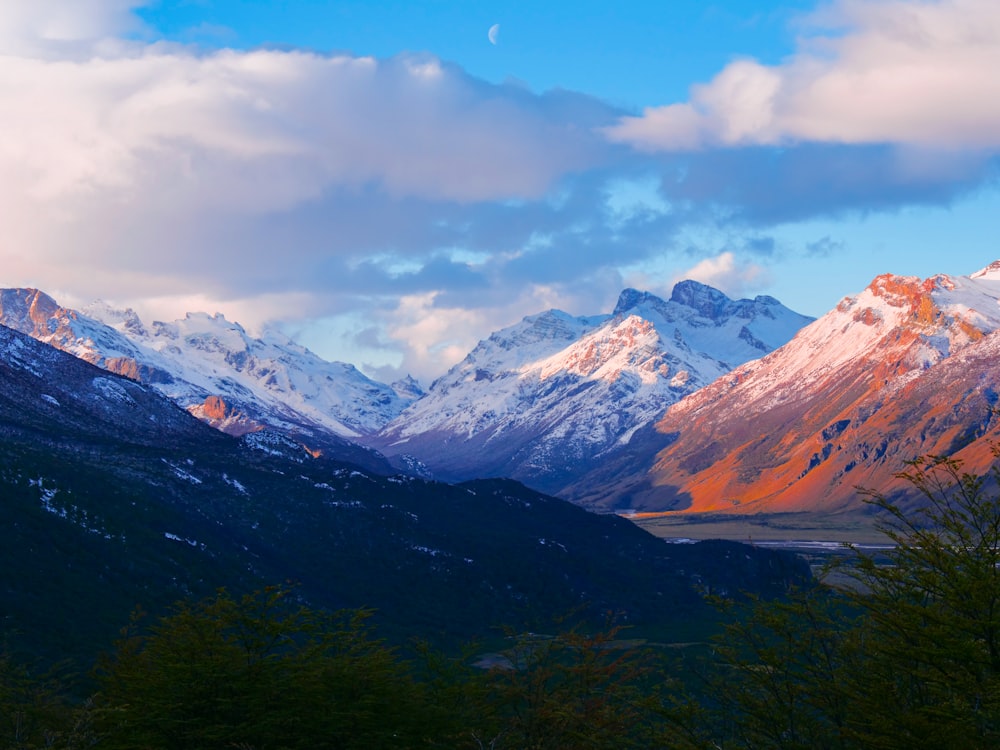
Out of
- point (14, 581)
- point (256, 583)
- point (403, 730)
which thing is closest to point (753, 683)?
point (403, 730)

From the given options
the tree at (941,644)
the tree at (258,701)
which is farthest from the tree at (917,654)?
the tree at (258,701)

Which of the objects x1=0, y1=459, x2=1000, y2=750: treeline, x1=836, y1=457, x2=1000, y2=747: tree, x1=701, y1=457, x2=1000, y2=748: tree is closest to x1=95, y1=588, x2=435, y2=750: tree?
x1=0, y1=459, x2=1000, y2=750: treeline

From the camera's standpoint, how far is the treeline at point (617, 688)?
142ft

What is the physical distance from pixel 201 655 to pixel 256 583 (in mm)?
133349

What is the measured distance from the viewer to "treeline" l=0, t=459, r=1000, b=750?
4316 cm

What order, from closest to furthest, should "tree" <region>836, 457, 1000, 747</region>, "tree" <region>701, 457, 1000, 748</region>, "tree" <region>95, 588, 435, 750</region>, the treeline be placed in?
1. "tree" <region>836, 457, 1000, 747</region>
2. "tree" <region>701, 457, 1000, 748</region>
3. the treeline
4. "tree" <region>95, 588, 435, 750</region>

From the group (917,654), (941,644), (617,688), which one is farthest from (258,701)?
(941,644)

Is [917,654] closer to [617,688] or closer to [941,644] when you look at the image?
[941,644]

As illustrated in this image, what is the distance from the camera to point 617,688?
7138 centimetres

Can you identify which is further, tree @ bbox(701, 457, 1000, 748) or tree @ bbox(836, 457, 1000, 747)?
tree @ bbox(701, 457, 1000, 748)

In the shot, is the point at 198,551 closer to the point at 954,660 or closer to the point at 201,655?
the point at 201,655

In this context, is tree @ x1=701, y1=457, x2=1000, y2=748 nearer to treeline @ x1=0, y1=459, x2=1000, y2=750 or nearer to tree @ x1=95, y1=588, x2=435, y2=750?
treeline @ x1=0, y1=459, x2=1000, y2=750

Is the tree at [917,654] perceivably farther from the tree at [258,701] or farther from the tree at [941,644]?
the tree at [258,701]

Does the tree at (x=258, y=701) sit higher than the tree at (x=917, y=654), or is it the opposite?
the tree at (x=917, y=654)
